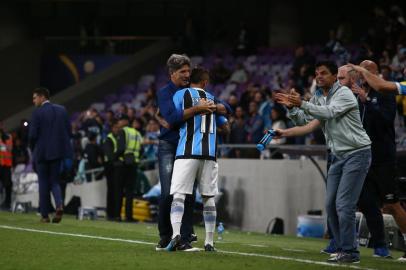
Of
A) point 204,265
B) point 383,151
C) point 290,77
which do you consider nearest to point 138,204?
point 290,77

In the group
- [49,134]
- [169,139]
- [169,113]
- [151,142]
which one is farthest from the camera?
[151,142]

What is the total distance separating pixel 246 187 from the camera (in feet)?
66.1

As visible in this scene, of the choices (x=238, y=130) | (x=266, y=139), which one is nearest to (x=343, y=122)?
(x=266, y=139)

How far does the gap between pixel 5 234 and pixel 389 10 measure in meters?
14.6

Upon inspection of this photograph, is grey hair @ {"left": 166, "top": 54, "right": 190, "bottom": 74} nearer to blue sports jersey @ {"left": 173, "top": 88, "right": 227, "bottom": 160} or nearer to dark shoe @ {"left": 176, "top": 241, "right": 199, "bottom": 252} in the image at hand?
blue sports jersey @ {"left": 173, "top": 88, "right": 227, "bottom": 160}

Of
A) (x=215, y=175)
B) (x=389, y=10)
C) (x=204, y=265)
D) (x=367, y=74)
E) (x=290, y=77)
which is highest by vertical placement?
(x=389, y=10)

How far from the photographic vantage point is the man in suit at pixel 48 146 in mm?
15891

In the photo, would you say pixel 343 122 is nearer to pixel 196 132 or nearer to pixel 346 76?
pixel 346 76

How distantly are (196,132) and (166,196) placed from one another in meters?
0.90

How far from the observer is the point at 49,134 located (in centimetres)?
1609

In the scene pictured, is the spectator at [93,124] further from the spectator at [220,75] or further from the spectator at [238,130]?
the spectator at [238,130]

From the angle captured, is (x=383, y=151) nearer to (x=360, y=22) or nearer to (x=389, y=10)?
(x=389, y=10)

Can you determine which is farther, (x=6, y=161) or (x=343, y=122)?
(x=6, y=161)

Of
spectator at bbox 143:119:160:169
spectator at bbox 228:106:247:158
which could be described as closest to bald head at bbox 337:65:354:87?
spectator at bbox 228:106:247:158
